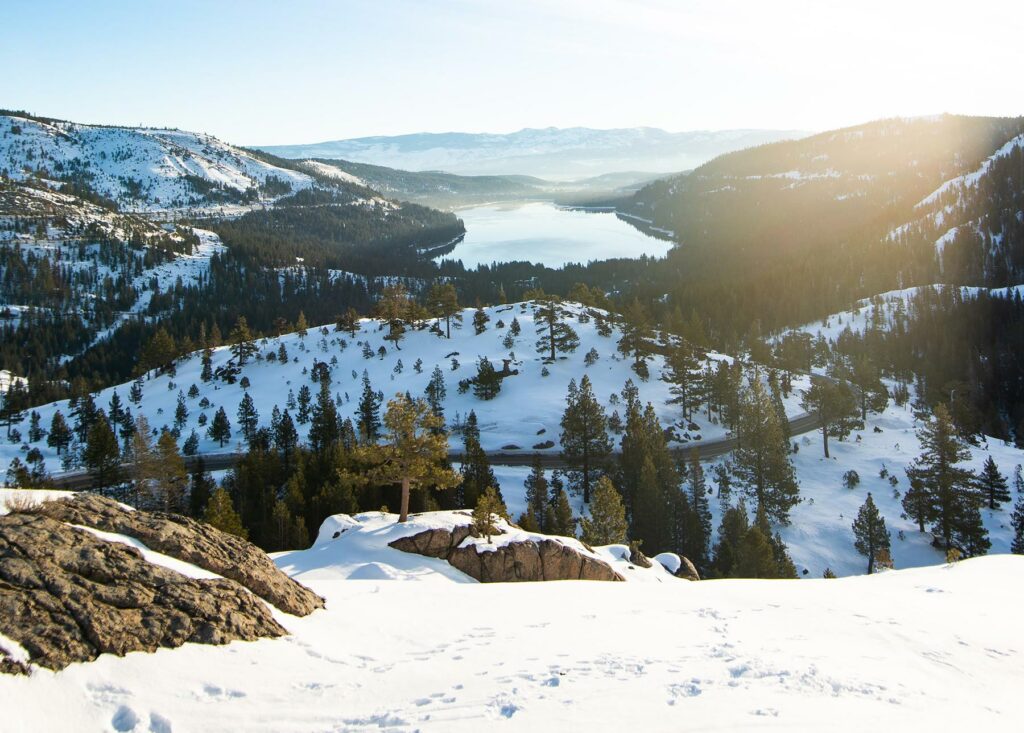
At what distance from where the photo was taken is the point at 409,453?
33594mm

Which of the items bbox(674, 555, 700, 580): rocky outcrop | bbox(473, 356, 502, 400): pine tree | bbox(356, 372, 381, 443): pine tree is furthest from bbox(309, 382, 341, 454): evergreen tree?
bbox(674, 555, 700, 580): rocky outcrop

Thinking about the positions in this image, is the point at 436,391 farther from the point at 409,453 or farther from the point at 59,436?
the point at 59,436

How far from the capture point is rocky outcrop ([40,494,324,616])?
50.4 feet

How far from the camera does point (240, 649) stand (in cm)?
1288

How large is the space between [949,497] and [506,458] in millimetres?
44322

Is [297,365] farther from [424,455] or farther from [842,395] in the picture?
[842,395]

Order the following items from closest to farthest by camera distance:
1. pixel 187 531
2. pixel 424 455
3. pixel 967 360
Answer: pixel 187 531 < pixel 424 455 < pixel 967 360

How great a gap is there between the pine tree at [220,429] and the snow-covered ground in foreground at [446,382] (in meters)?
1.16

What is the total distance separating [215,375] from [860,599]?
335 ft

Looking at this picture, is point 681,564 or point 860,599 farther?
point 681,564

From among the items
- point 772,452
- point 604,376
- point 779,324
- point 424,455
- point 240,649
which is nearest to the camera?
point 240,649

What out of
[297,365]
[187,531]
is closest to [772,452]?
[187,531]

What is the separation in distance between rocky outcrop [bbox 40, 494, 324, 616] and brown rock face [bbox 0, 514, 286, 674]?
836mm

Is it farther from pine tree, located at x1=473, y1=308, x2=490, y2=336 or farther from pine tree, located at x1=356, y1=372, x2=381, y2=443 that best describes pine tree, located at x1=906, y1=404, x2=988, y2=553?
pine tree, located at x1=473, y1=308, x2=490, y2=336
